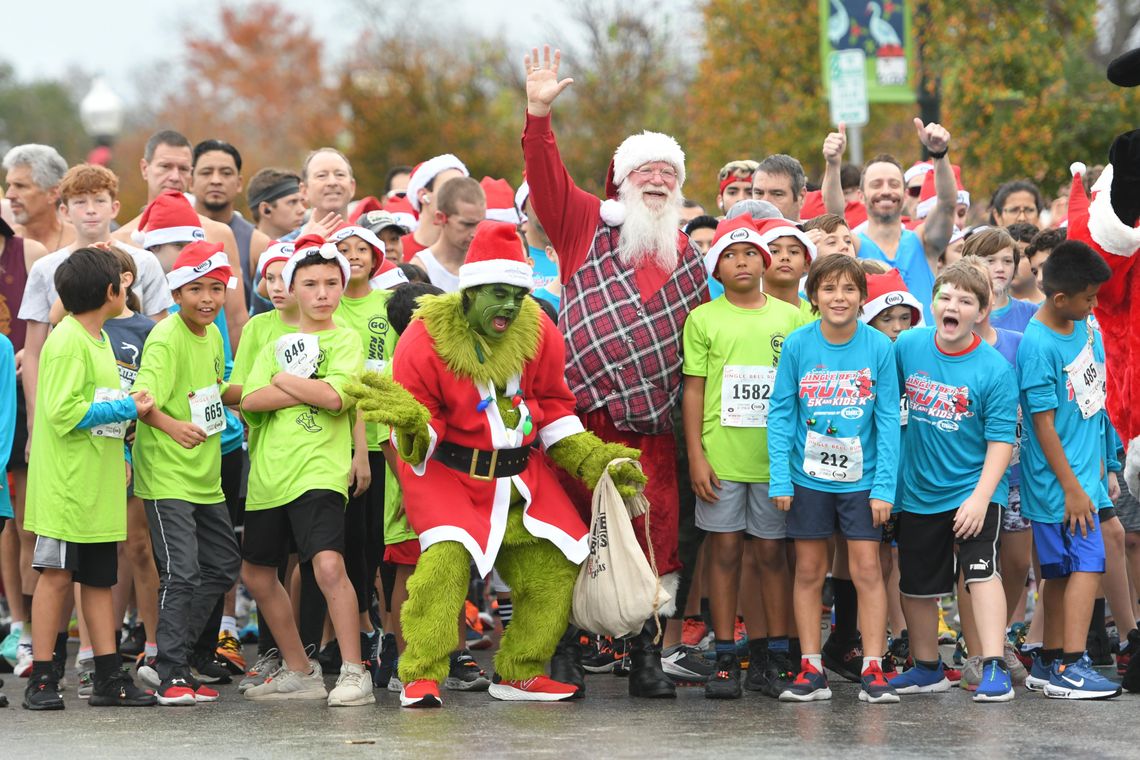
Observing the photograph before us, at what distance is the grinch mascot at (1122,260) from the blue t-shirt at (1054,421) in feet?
0.52

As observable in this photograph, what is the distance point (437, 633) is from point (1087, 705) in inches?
106

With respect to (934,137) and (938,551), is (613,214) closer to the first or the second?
(938,551)

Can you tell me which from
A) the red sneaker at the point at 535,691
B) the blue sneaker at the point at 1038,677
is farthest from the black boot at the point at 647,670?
the blue sneaker at the point at 1038,677

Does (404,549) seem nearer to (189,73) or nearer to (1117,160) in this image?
(1117,160)

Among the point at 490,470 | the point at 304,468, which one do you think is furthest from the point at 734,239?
the point at 304,468

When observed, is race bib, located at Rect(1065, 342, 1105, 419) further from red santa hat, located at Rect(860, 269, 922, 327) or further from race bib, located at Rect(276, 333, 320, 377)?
race bib, located at Rect(276, 333, 320, 377)

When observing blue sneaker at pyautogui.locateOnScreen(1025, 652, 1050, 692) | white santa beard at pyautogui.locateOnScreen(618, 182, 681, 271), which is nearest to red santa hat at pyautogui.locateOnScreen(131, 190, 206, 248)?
white santa beard at pyautogui.locateOnScreen(618, 182, 681, 271)

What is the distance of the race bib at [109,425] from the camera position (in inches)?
296

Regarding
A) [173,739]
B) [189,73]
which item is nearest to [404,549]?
[173,739]

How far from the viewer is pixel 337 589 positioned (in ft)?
24.5

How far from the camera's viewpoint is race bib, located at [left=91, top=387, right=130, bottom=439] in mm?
7523

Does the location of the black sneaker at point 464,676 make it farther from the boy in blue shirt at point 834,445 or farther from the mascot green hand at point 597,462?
the boy in blue shirt at point 834,445

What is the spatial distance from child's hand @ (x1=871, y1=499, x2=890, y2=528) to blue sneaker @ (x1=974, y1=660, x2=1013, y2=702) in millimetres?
736

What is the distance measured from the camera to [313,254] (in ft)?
25.5
